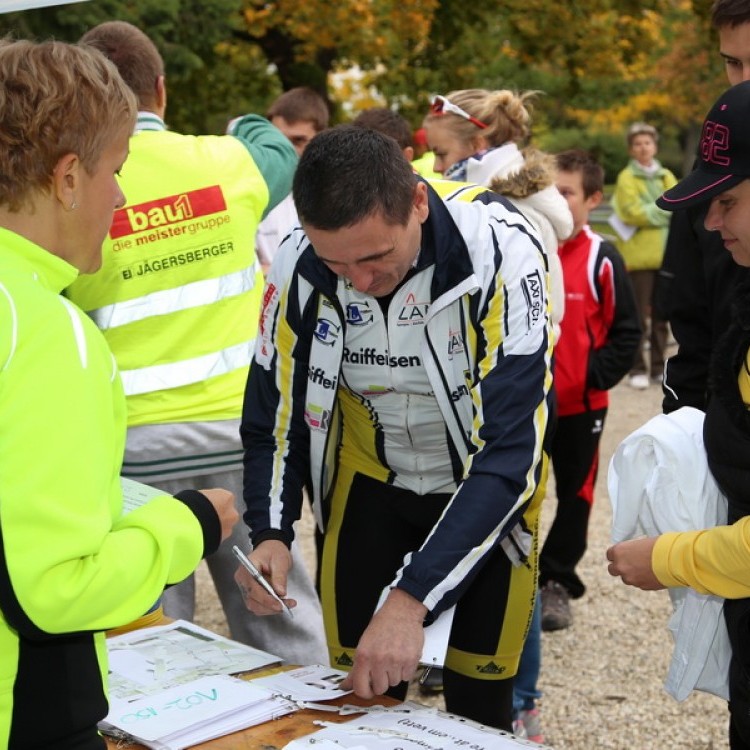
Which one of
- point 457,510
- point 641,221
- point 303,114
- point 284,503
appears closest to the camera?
point 457,510

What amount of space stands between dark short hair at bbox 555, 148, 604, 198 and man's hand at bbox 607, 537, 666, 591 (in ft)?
10.2

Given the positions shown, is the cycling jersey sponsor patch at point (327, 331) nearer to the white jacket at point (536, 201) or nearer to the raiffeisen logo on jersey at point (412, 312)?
the raiffeisen logo on jersey at point (412, 312)

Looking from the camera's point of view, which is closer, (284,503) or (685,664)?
(685,664)

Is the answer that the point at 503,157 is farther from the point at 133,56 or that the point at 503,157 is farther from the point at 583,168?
the point at 583,168

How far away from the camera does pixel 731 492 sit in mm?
2176

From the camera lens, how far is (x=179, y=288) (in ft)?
10.6

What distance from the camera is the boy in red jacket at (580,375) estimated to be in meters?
4.70

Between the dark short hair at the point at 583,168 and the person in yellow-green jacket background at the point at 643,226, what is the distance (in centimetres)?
475

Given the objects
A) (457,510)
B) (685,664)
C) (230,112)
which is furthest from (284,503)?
(230,112)

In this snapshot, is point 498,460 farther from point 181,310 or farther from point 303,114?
point 303,114

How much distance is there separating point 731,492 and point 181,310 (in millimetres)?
1712

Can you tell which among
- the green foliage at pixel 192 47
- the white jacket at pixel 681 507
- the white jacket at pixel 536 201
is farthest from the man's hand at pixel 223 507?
the green foliage at pixel 192 47

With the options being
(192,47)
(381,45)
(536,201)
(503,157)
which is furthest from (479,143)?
(381,45)

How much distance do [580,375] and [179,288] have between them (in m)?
2.05
